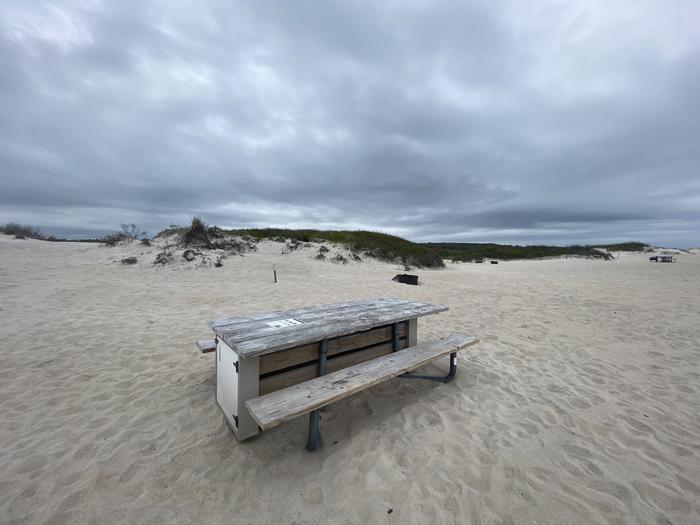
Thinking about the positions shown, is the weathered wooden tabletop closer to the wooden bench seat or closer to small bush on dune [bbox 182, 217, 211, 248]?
the wooden bench seat

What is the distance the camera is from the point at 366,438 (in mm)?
2828

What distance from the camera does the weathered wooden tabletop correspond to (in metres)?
2.70

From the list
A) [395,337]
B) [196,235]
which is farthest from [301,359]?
[196,235]

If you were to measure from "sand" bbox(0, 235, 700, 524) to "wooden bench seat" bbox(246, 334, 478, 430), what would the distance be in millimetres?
548

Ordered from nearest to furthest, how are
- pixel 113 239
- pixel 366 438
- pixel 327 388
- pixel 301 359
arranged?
pixel 327 388
pixel 366 438
pixel 301 359
pixel 113 239

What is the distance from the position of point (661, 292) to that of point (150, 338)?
17011 mm

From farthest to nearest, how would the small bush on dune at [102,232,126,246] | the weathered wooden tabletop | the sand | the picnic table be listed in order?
the small bush on dune at [102,232,126,246] → the weathered wooden tabletop → the picnic table → the sand

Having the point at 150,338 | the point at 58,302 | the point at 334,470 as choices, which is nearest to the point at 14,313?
the point at 58,302

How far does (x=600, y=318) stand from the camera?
741 cm

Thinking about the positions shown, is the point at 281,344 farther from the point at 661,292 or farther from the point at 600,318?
the point at 661,292

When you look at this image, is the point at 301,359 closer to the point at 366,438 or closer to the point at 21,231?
the point at 366,438

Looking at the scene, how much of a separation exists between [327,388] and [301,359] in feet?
1.76

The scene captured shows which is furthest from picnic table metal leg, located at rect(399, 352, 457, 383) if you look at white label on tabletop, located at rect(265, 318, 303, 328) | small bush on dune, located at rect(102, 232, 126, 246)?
small bush on dune, located at rect(102, 232, 126, 246)

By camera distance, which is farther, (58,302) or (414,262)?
(414,262)
